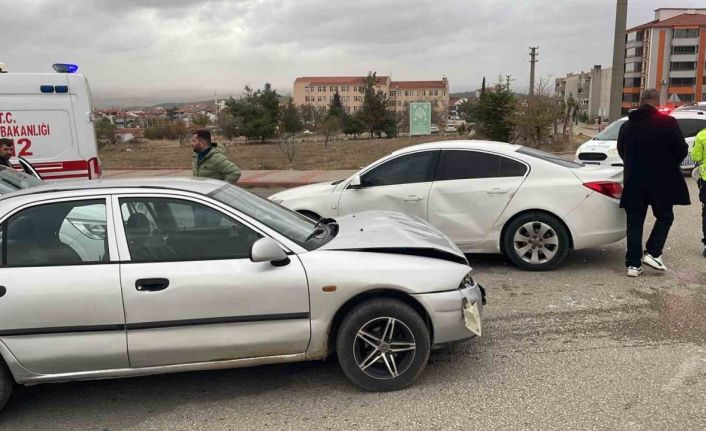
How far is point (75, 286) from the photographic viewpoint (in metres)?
3.18

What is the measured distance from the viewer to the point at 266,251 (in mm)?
3242

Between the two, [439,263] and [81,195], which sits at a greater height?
[81,195]

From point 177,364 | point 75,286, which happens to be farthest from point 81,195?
point 177,364

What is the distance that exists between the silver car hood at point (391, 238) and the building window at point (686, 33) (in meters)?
99.3

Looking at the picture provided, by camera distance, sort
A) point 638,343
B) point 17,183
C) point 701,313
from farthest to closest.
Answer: point 17,183 → point 701,313 → point 638,343

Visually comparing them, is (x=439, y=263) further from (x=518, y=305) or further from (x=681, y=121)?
(x=681, y=121)

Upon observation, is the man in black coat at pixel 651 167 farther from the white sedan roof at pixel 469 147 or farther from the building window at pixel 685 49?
the building window at pixel 685 49

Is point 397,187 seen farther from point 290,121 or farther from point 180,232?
point 290,121

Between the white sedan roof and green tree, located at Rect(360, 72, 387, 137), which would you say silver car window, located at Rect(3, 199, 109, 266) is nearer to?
the white sedan roof

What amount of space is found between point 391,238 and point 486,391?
1.16m

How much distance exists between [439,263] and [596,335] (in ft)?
5.40

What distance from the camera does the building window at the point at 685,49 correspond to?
85.0 m

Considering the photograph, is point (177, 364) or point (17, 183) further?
point (17, 183)

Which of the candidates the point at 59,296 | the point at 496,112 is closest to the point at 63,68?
the point at 59,296
